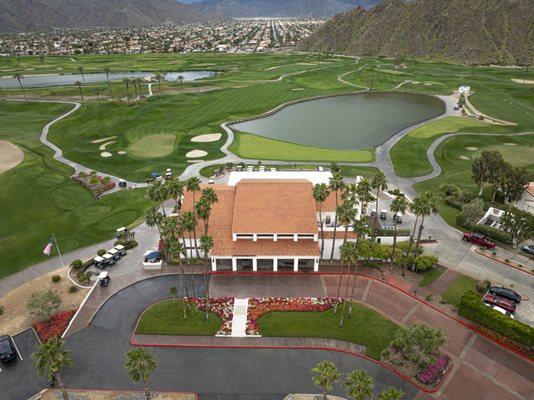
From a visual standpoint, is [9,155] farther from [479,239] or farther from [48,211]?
[479,239]

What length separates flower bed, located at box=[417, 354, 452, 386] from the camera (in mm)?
38753

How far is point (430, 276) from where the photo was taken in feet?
178

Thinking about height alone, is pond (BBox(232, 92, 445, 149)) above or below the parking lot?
above

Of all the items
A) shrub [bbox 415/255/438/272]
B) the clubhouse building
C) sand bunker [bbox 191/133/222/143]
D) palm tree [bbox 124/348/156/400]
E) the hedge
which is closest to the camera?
palm tree [bbox 124/348/156/400]

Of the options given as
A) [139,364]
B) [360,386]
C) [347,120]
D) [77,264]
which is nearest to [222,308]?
[139,364]

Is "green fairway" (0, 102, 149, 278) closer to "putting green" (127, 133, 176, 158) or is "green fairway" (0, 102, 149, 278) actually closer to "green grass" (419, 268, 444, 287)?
"putting green" (127, 133, 176, 158)

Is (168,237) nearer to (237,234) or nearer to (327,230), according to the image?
(237,234)

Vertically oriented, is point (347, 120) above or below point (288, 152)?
above

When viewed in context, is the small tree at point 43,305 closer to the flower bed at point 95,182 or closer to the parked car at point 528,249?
the flower bed at point 95,182

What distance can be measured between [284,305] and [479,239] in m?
34.7

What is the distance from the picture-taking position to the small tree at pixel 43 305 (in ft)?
151

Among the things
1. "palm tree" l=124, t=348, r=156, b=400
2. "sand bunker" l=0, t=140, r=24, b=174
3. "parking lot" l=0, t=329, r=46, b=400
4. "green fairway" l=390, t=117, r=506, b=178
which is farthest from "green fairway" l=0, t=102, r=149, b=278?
"green fairway" l=390, t=117, r=506, b=178

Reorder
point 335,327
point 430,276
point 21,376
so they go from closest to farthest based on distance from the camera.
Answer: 1. point 21,376
2. point 335,327
3. point 430,276

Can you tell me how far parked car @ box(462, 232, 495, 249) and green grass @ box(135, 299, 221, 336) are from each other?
4261cm
